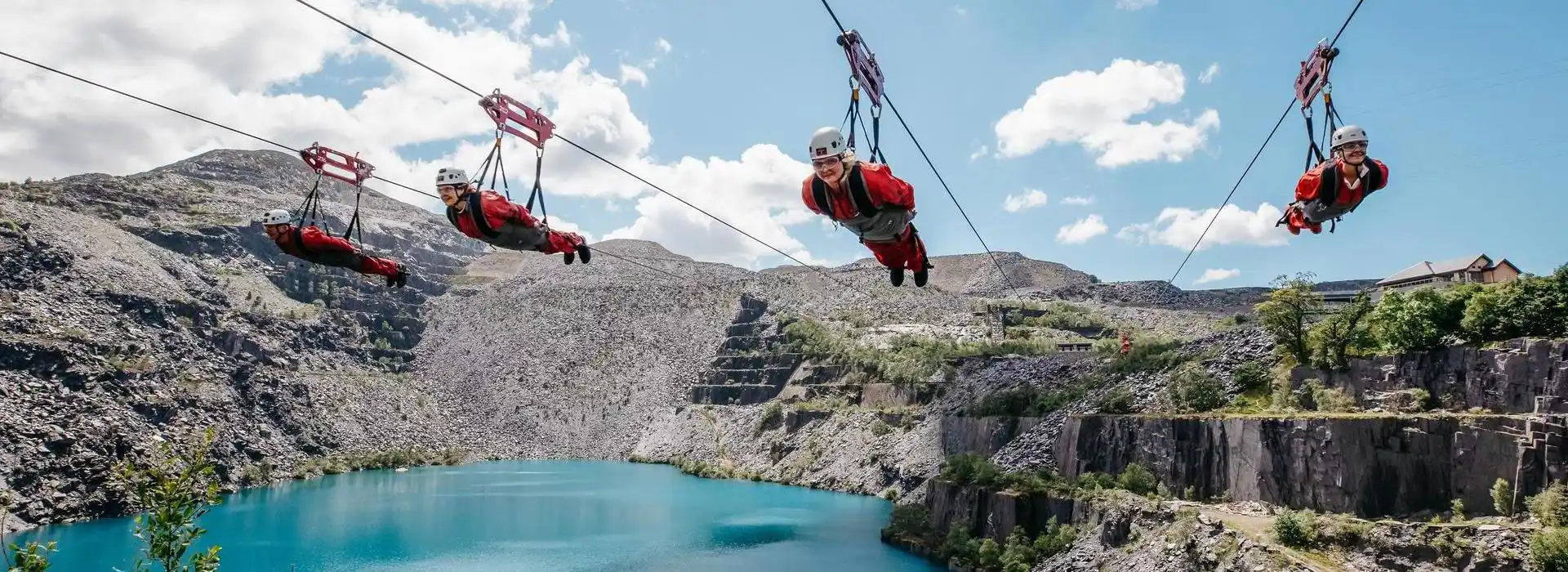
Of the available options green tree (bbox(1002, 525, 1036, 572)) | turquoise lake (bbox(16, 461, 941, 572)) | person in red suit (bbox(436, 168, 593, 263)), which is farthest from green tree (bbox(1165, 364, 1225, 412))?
person in red suit (bbox(436, 168, 593, 263))

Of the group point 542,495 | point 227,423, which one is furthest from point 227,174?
point 542,495

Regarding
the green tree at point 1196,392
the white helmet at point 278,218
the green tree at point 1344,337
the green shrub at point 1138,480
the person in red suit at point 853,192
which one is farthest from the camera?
the green tree at point 1196,392

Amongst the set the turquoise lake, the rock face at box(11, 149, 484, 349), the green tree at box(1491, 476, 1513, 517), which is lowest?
the turquoise lake

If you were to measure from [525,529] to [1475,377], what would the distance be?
35.5 m

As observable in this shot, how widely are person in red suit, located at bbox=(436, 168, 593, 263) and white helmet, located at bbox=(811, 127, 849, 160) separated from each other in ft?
14.6

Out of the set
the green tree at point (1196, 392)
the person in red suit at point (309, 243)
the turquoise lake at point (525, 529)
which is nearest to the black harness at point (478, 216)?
the person in red suit at point (309, 243)

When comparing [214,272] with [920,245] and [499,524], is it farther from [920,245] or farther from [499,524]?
[920,245]

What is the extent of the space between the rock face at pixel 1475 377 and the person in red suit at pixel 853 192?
16.5 m

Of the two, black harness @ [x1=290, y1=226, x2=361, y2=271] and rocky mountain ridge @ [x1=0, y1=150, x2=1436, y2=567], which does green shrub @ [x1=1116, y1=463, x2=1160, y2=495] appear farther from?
black harness @ [x1=290, y1=226, x2=361, y2=271]

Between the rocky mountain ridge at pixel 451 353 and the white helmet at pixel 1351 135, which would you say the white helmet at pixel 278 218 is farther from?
the rocky mountain ridge at pixel 451 353

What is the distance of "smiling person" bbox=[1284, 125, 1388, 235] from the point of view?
11.2 m

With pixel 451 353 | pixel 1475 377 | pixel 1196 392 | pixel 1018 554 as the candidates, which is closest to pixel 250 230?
pixel 451 353

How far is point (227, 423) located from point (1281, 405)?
53.8 m

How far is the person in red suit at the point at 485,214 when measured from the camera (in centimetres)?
1105
